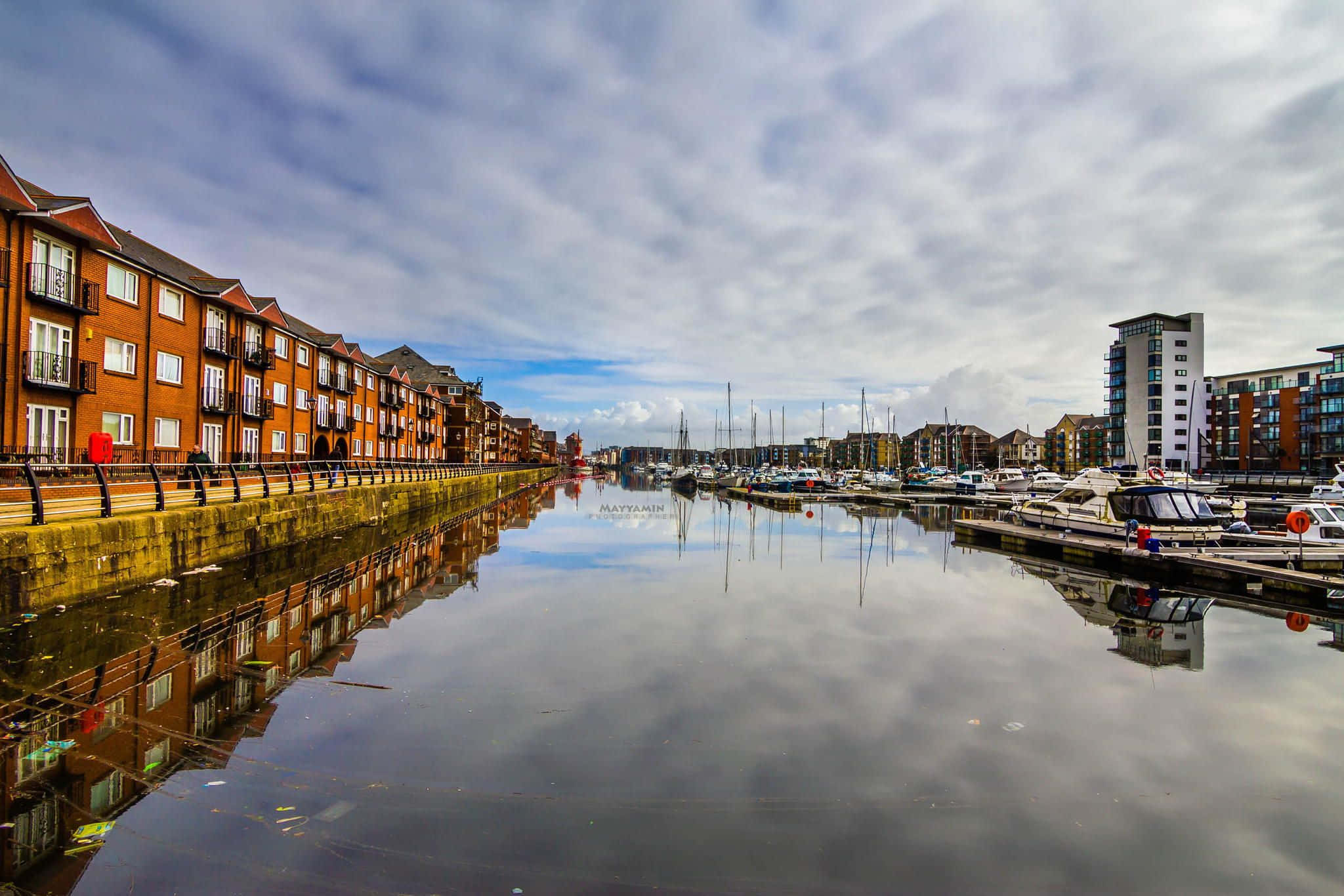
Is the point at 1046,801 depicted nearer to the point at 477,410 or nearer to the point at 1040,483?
the point at 1040,483

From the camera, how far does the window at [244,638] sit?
9688mm

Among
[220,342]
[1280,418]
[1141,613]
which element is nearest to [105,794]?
[1141,613]

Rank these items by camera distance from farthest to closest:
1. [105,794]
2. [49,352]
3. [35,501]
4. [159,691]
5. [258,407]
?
[258,407] < [49,352] < [35,501] < [159,691] < [105,794]

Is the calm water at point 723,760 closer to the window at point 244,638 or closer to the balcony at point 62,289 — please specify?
the window at point 244,638

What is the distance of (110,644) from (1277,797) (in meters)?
14.6

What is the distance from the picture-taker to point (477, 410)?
92688mm

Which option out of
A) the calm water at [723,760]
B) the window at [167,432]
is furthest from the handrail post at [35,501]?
the window at [167,432]

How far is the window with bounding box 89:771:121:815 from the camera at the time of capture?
537cm

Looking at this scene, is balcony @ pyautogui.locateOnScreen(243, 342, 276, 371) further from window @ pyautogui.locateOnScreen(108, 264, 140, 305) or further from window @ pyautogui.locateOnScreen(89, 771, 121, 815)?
window @ pyautogui.locateOnScreen(89, 771, 121, 815)

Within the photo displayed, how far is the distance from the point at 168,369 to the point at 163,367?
16.5 inches

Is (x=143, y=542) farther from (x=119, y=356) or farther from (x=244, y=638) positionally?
(x=119, y=356)

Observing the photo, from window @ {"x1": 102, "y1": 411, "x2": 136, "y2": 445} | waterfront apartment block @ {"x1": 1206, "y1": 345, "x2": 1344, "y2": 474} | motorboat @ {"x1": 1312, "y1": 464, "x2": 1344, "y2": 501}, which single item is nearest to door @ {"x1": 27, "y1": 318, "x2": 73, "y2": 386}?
window @ {"x1": 102, "y1": 411, "x2": 136, "y2": 445}

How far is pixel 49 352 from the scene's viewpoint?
20719mm

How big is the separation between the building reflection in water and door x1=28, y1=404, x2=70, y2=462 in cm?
1261
